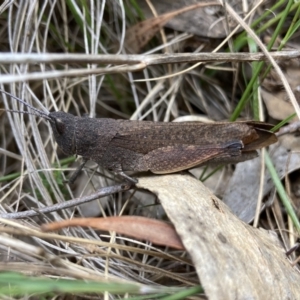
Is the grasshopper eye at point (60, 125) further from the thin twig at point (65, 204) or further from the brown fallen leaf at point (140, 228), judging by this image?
the brown fallen leaf at point (140, 228)

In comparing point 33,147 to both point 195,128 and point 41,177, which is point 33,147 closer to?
point 41,177

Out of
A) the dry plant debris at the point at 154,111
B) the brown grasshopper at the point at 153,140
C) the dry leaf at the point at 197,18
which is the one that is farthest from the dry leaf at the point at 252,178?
the dry leaf at the point at 197,18

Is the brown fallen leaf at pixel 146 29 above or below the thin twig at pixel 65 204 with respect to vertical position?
above

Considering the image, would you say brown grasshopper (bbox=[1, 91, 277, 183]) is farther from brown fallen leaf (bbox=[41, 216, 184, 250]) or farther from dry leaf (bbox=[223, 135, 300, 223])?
brown fallen leaf (bbox=[41, 216, 184, 250])

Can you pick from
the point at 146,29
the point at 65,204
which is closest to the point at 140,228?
the point at 65,204

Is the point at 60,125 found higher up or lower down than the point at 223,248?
higher up

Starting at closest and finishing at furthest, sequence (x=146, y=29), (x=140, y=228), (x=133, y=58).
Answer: (x=140, y=228) → (x=133, y=58) → (x=146, y=29)

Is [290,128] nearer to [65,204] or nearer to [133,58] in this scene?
[133,58]
